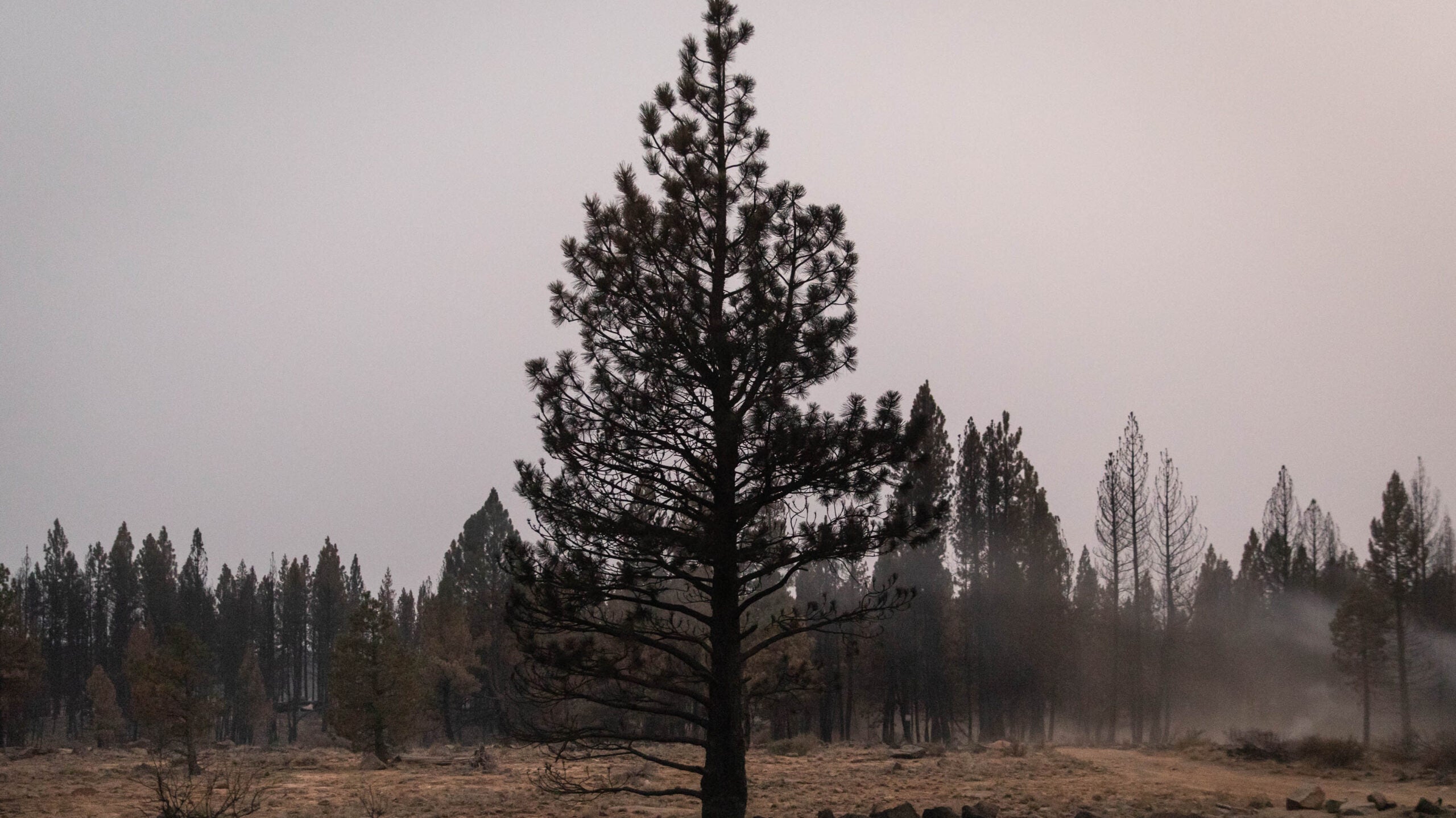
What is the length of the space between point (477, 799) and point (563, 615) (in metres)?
12.9

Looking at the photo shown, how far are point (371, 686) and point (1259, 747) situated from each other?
103 feet

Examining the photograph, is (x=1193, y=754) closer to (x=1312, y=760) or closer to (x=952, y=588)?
(x=1312, y=760)

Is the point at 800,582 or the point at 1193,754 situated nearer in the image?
the point at 1193,754

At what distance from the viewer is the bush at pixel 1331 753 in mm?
30500

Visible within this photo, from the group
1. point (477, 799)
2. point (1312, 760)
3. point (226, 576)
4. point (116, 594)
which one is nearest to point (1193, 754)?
point (1312, 760)

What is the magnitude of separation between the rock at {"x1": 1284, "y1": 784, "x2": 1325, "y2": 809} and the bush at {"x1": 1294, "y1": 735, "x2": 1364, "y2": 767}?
9.70m

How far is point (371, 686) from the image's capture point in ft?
139

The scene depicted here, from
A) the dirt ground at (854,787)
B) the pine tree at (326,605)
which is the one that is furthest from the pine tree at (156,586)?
the dirt ground at (854,787)

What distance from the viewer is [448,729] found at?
6400cm

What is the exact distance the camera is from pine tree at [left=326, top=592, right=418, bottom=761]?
42.0m

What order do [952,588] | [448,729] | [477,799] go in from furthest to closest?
[448,729] < [952,588] < [477,799]

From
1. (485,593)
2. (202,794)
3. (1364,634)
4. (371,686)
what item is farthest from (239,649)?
(1364,634)

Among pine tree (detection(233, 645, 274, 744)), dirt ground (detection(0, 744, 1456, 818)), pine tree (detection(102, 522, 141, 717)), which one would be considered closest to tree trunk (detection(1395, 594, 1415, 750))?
dirt ground (detection(0, 744, 1456, 818))

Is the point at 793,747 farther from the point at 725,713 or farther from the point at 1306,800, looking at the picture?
the point at 725,713
